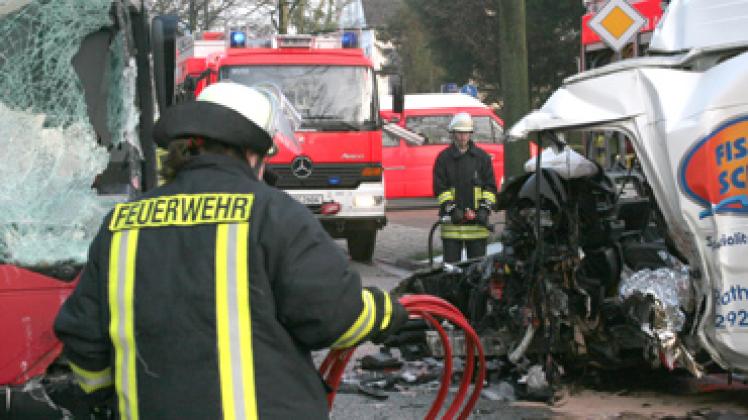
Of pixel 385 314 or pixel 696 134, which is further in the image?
pixel 696 134

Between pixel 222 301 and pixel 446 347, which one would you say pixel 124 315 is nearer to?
pixel 222 301

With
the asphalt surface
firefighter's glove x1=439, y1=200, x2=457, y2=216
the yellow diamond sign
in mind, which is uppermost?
the yellow diamond sign

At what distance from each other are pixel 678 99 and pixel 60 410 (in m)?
3.53

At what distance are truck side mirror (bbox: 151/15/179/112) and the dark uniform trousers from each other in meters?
4.10

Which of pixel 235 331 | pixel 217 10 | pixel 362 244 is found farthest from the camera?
pixel 217 10

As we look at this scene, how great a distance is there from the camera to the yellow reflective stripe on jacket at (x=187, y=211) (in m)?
2.72

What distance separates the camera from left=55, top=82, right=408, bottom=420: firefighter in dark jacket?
2.67m

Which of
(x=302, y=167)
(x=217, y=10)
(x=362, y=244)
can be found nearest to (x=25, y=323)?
(x=302, y=167)

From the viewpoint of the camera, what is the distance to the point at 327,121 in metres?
14.1

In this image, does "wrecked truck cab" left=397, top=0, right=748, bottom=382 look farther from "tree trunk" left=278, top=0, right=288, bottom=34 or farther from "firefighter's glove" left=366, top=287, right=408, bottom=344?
"tree trunk" left=278, top=0, right=288, bottom=34

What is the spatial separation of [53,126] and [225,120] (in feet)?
9.49

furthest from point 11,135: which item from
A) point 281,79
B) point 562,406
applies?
point 281,79

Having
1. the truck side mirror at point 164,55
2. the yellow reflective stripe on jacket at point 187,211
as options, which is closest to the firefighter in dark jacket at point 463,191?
the truck side mirror at point 164,55

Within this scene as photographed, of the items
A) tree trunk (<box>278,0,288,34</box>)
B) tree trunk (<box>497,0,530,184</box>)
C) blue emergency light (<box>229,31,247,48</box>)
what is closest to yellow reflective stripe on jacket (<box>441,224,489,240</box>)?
tree trunk (<box>497,0,530,184</box>)
